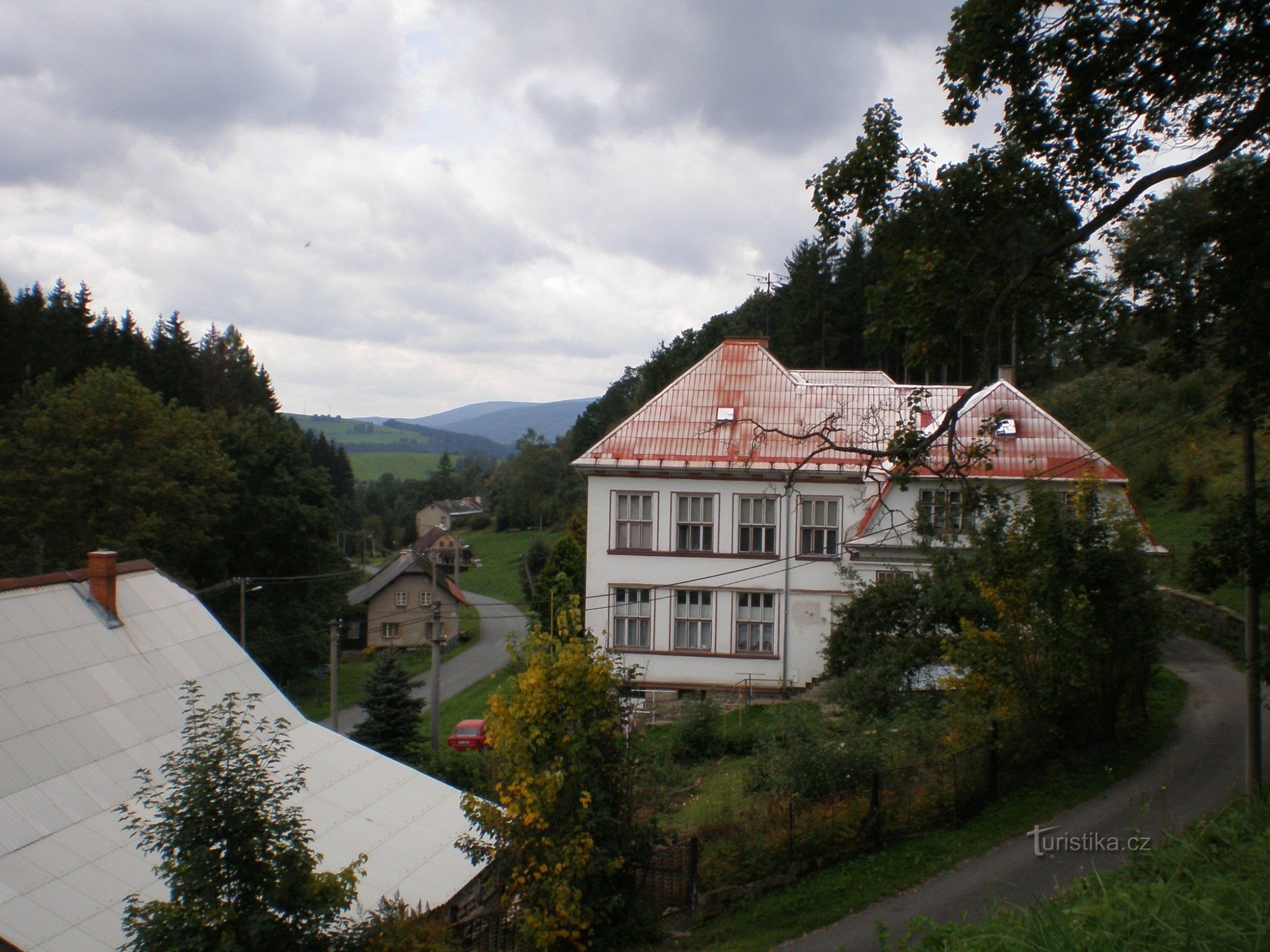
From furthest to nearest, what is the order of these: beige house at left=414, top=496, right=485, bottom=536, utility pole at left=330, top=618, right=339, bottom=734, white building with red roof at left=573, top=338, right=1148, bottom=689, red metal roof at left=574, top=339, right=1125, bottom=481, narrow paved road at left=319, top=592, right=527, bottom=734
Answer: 1. beige house at left=414, top=496, right=485, bottom=536
2. narrow paved road at left=319, top=592, right=527, bottom=734
3. white building with red roof at left=573, top=338, right=1148, bottom=689
4. red metal roof at left=574, top=339, right=1125, bottom=481
5. utility pole at left=330, top=618, right=339, bottom=734

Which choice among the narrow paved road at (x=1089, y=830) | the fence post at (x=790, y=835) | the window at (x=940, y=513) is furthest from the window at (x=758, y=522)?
the fence post at (x=790, y=835)

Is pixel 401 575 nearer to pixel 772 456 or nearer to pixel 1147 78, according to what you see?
pixel 772 456

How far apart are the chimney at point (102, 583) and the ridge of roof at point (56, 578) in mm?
292

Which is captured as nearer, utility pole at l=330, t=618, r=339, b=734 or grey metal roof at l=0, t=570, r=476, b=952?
grey metal roof at l=0, t=570, r=476, b=952

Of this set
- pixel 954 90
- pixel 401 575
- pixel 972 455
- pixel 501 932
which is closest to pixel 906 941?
pixel 972 455

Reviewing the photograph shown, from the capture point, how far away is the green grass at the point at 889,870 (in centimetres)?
1198

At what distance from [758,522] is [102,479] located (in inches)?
986

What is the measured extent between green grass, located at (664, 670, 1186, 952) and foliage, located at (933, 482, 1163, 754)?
1073 mm

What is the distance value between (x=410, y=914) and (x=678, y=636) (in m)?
17.4

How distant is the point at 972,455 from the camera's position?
32.2 feet

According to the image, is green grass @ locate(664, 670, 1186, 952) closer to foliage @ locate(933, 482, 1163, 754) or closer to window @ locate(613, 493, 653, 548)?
foliage @ locate(933, 482, 1163, 754)

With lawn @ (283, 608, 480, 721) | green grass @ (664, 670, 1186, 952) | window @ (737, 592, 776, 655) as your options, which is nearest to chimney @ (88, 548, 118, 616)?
green grass @ (664, 670, 1186, 952)

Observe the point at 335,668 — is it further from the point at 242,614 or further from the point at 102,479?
the point at 102,479

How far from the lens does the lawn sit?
42.3 metres
